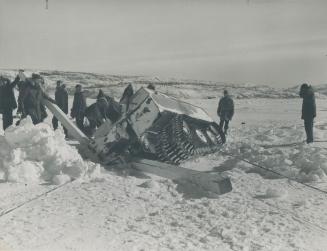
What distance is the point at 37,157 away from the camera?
19.9ft

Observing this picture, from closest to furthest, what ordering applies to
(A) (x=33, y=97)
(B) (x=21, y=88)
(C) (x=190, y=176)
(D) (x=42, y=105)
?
(C) (x=190, y=176)
(A) (x=33, y=97)
(B) (x=21, y=88)
(D) (x=42, y=105)

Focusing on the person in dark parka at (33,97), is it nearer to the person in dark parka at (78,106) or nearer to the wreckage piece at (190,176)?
the person in dark parka at (78,106)

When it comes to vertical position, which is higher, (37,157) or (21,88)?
(21,88)

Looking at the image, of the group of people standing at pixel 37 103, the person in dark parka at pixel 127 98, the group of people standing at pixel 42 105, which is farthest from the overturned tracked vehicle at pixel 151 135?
the group of people standing at pixel 37 103

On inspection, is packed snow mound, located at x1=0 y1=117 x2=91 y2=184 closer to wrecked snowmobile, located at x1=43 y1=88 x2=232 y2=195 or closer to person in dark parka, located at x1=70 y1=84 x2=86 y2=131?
wrecked snowmobile, located at x1=43 y1=88 x2=232 y2=195

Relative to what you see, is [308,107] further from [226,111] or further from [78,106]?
[78,106]

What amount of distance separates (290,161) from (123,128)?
231 centimetres

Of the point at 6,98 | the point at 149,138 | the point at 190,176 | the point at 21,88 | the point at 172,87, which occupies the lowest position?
the point at 190,176

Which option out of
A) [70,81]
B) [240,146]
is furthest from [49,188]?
[70,81]

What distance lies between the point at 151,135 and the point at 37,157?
5.17 feet

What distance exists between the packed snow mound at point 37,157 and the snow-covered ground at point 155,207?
0.04ft

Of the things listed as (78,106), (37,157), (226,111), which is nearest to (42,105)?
(78,106)

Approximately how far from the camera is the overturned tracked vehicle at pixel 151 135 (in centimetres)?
678

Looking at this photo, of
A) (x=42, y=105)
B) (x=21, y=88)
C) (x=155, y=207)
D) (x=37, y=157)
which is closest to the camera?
(x=155, y=207)
